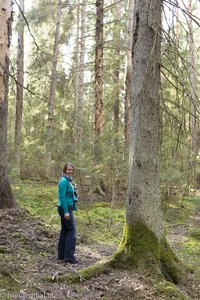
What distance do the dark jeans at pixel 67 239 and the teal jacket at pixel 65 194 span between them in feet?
0.35

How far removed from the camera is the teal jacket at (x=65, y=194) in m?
6.45

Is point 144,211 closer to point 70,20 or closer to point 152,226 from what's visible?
point 152,226

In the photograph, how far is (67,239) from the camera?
256 inches

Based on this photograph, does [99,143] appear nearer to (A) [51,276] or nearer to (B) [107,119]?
(A) [51,276]

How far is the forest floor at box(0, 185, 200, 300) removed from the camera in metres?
4.83

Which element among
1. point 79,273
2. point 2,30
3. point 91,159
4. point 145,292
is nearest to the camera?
point 145,292

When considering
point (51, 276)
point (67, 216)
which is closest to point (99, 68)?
point (67, 216)

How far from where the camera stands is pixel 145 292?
4.96 meters

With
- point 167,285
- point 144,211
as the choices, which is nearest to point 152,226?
point 144,211

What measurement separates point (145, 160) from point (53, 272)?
201 cm

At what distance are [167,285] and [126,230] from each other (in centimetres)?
96

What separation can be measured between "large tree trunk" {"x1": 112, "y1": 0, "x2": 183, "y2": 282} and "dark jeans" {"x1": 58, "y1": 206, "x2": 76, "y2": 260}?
1.12 metres

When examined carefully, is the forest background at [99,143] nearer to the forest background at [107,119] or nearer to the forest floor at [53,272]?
the forest background at [107,119]

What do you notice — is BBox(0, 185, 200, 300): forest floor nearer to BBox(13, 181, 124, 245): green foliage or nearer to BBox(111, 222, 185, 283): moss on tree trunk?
BBox(111, 222, 185, 283): moss on tree trunk
